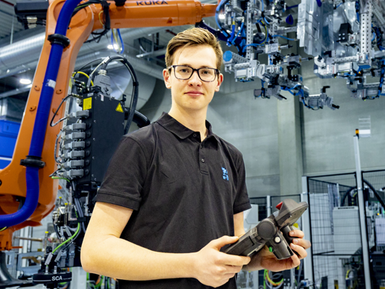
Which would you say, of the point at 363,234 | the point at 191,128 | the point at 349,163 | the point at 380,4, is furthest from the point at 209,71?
the point at 349,163

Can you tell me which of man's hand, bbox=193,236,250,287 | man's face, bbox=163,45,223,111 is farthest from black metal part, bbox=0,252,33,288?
man's hand, bbox=193,236,250,287

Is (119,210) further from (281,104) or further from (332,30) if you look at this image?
(281,104)

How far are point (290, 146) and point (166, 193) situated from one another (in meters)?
10.3

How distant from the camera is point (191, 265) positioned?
0.91 m

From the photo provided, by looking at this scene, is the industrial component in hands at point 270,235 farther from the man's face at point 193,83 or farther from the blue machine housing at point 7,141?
the blue machine housing at point 7,141

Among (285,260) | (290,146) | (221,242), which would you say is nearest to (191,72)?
(221,242)

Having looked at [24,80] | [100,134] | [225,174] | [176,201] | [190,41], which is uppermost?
[24,80]

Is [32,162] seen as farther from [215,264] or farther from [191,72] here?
[215,264]

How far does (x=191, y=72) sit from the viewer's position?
4.00 ft

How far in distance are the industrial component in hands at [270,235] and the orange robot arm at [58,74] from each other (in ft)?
8.81

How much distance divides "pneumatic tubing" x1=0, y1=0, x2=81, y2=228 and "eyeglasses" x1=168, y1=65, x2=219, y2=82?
233 cm

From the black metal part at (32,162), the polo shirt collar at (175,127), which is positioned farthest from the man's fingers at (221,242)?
the black metal part at (32,162)

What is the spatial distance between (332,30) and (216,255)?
20.5ft

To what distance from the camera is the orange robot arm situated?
3.27 metres
